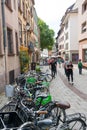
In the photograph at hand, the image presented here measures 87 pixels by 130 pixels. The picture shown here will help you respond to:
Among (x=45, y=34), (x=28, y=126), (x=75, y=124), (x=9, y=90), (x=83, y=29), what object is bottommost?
(x=75, y=124)

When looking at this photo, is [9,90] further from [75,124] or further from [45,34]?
[45,34]

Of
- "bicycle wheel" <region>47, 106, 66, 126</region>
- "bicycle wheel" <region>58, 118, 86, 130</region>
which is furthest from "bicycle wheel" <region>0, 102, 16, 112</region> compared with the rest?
"bicycle wheel" <region>58, 118, 86, 130</region>

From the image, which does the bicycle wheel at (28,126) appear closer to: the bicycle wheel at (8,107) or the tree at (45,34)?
the bicycle wheel at (8,107)

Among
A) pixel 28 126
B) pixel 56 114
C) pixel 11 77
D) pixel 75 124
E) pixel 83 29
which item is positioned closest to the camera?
pixel 28 126

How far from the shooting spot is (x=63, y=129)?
4055 mm

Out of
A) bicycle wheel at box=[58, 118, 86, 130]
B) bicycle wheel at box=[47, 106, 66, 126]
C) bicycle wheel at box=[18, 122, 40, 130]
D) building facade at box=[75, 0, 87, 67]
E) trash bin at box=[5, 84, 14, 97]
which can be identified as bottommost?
bicycle wheel at box=[58, 118, 86, 130]

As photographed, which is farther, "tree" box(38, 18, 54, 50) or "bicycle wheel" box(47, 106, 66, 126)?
"tree" box(38, 18, 54, 50)

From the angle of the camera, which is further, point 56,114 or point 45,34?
point 45,34

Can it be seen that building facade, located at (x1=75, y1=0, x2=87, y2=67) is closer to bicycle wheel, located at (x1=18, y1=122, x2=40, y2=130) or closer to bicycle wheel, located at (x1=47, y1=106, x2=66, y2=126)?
bicycle wheel, located at (x1=47, y1=106, x2=66, y2=126)

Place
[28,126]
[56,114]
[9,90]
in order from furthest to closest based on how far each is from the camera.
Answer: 1. [9,90]
2. [56,114]
3. [28,126]

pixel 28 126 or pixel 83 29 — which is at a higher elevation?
pixel 83 29

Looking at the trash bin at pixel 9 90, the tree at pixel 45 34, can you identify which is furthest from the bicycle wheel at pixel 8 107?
the tree at pixel 45 34

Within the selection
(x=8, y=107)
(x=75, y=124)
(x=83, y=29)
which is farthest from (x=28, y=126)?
(x=83, y=29)

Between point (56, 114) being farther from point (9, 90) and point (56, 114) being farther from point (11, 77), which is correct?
point (11, 77)
